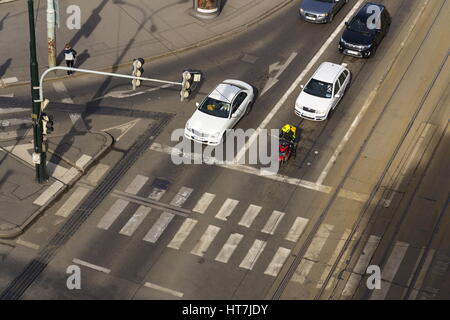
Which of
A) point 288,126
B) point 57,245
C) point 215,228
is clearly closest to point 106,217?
point 57,245

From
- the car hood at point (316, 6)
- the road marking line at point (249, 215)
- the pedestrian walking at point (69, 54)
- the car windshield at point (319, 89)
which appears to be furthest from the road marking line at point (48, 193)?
the car hood at point (316, 6)

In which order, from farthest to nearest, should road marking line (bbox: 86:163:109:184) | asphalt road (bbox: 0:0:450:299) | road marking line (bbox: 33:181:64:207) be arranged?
1. road marking line (bbox: 86:163:109:184)
2. road marking line (bbox: 33:181:64:207)
3. asphalt road (bbox: 0:0:450:299)

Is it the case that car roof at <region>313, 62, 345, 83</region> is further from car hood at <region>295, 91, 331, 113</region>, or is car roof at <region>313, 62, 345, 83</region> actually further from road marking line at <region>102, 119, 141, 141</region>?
road marking line at <region>102, 119, 141, 141</region>

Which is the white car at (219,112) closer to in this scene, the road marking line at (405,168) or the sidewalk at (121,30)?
the sidewalk at (121,30)

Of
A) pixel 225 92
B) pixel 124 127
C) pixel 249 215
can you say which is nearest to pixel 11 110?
pixel 124 127

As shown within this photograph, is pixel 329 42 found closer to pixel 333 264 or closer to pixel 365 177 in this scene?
pixel 365 177

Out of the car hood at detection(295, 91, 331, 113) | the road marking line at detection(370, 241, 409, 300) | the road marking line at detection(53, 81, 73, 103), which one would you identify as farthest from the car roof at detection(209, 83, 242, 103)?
the road marking line at detection(370, 241, 409, 300)
